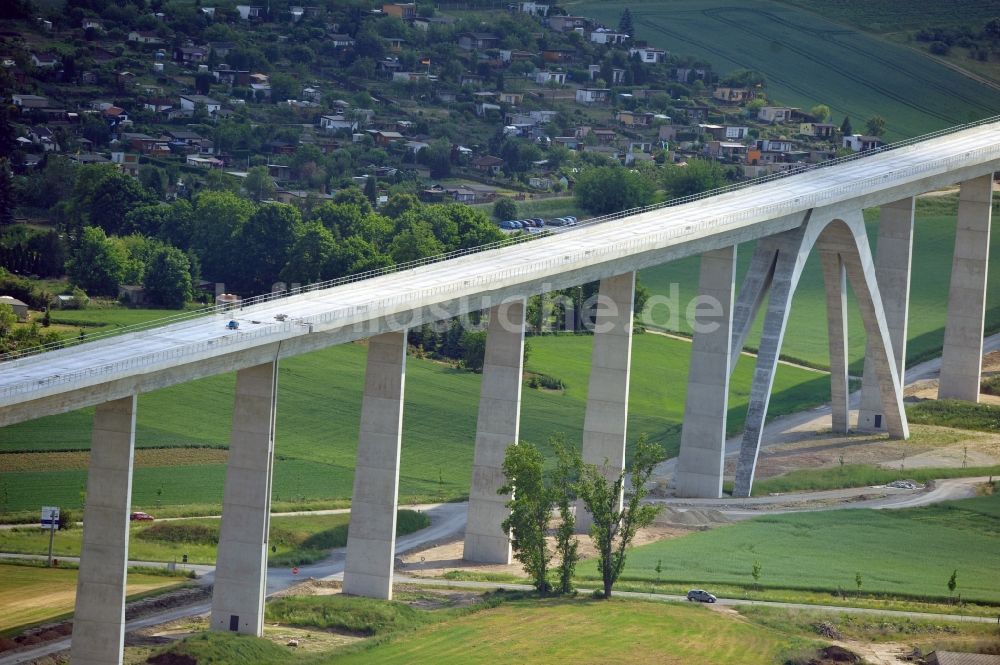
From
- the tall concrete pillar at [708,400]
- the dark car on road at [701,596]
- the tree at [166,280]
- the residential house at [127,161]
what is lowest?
the dark car on road at [701,596]

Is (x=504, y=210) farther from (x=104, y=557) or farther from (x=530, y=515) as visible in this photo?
(x=104, y=557)

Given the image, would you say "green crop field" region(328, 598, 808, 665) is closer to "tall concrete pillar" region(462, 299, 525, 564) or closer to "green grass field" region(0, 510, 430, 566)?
"tall concrete pillar" region(462, 299, 525, 564)

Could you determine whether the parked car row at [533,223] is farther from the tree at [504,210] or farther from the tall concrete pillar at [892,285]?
the tall concrete pillar at [892,285]

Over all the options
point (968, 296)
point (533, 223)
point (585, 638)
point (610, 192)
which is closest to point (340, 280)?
point (585, 638)

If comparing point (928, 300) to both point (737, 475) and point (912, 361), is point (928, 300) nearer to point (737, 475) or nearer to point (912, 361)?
point (912, 361)

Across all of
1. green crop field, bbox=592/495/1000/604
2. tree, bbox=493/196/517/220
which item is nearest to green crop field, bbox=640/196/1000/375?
tree, bbox=493/196/517/220

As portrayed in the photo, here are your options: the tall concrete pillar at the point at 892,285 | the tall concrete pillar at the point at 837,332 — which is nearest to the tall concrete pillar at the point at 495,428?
the tall concrete pillar at the point at 837,332

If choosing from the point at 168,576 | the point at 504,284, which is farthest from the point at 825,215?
the point at 168,576
